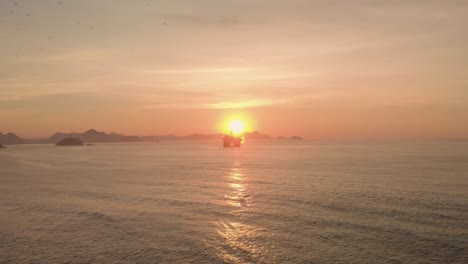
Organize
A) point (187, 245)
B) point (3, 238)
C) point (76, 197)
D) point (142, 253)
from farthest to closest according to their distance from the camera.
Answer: point (76, 197), point (3, 238), point (187, 245), point (142, 253)

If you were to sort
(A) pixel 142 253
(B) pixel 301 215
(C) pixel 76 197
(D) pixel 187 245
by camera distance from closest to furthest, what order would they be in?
(A) pixel 142 253
(D) pixel 187 245
(B) pixel 301 215
(C) pixel 76 197

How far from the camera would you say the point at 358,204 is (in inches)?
1256

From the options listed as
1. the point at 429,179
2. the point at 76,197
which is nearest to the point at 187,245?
the point at 76,197

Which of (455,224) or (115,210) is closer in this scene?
(455,224)

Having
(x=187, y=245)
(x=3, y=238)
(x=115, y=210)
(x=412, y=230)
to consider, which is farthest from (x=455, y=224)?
(x=3, y=238)

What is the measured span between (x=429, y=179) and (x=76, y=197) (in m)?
48.1

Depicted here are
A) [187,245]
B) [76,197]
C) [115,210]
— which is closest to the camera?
[187,245]

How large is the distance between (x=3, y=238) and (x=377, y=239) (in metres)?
24.6

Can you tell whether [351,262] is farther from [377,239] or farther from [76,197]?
[76,197]

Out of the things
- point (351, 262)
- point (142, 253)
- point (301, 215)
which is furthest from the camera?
point (301, 215)

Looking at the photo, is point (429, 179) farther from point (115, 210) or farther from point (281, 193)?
point (115, 210)

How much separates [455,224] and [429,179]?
93.3 feet

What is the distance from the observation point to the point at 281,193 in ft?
131

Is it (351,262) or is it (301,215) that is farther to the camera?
(301,215)
